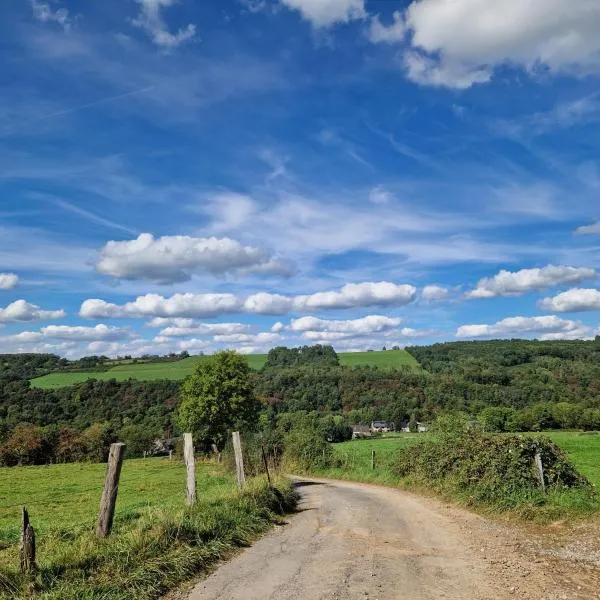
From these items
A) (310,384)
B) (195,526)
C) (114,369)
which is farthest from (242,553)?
(114,369)

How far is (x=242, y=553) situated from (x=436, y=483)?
1148 centimetres

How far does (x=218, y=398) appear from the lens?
140 ft

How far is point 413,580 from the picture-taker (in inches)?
328

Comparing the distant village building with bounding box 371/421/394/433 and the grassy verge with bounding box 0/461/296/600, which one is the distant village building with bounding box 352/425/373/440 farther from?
the grassy verge with bounding box 0/461/296/600

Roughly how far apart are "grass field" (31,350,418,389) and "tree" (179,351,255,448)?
45.9 metres

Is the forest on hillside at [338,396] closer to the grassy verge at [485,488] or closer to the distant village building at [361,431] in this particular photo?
the distant village building at [361,431]

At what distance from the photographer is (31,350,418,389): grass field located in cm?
10638

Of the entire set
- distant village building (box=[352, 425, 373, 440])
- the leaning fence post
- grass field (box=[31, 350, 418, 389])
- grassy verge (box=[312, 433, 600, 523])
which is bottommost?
distant village building (box=[352, 425, 373, 440])

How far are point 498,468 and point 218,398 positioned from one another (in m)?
29.6

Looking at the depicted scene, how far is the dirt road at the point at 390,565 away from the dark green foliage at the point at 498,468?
1841 mm

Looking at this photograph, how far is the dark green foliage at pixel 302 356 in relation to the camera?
143m

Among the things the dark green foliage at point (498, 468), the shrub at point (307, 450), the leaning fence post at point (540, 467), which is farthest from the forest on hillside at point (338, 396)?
the leaning fence post at point (540, 467)

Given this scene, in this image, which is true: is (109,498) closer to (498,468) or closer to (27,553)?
(27,553)

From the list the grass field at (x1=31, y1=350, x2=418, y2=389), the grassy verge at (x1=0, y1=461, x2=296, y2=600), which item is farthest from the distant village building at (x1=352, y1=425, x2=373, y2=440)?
the grassy verge at (x1=0, y1=461, x2=296, y2=600)
